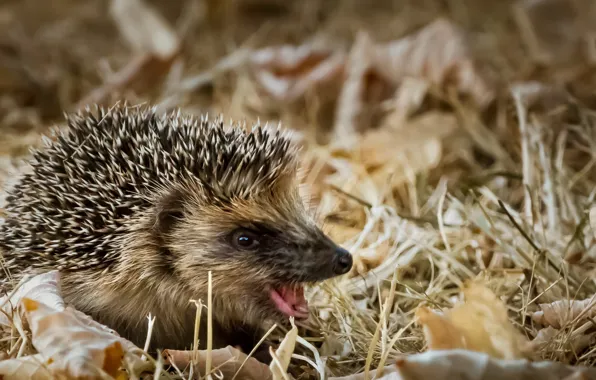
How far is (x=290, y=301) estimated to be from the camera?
7.88 feet

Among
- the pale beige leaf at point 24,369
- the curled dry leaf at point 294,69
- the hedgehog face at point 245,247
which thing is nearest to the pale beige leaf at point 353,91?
the curled dry leaf at point 294,69

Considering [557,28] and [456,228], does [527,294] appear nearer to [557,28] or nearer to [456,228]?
[456,228]

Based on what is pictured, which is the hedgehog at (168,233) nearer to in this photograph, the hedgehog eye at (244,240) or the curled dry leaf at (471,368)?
the hedgehog eye at (244,240)

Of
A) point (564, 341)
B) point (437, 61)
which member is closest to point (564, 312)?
point (564, 341)

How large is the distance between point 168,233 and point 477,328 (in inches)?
42.8

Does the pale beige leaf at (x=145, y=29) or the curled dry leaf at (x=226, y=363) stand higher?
the pale beige leaf at (x=145, y=29)

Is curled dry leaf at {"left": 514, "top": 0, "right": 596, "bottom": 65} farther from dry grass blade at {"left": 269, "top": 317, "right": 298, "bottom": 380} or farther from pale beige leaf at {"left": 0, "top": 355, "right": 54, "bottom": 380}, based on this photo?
pale beige leaf at {"left": 0, "top": 355, "right": 54, "bottom": 380}

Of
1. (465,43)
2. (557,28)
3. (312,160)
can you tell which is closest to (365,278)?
(312,160)

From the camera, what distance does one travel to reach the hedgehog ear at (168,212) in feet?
7.49

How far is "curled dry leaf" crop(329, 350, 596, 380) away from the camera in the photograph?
162 centimetres

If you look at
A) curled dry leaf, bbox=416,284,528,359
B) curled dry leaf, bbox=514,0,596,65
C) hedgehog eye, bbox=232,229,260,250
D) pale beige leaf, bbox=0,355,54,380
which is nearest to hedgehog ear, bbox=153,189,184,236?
hedgehog eye, bbox=232,229,260,250

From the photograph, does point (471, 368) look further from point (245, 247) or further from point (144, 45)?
point (144, 45)

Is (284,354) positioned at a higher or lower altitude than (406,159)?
lower

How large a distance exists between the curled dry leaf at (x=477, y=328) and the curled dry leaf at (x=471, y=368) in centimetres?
9
